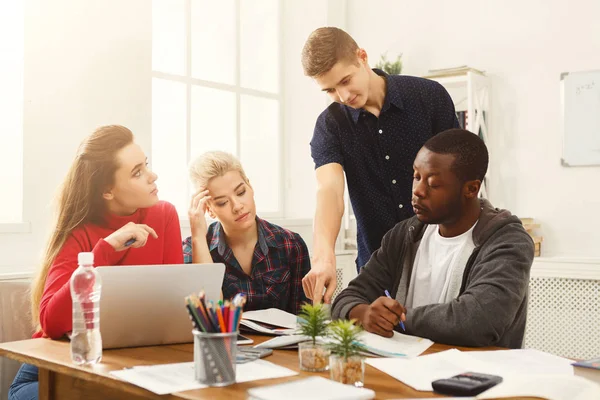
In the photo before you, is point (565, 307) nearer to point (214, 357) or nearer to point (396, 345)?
point (396, 345)

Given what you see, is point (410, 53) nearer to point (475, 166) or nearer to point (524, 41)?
point (524, 41)

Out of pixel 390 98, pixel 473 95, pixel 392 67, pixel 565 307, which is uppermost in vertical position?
pixel 392 67

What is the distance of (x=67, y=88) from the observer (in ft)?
9.16

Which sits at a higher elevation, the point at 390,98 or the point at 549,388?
the point at 390,98

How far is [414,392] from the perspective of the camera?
1.17 metres

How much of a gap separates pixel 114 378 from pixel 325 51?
1.17 meters

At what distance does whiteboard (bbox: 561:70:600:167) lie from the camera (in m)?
3.58

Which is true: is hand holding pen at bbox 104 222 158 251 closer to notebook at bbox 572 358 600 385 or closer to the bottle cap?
the bottle cap

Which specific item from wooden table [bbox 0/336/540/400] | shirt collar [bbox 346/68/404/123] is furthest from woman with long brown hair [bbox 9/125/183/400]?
shirt collar [bbox 346/68/404/123]

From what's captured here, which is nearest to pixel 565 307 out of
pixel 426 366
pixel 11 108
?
pixel 426 366

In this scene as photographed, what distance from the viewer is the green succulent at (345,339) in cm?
117

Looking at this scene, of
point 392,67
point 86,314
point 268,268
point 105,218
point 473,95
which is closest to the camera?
point 86,314

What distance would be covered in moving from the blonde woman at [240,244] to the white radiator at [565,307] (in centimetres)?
169

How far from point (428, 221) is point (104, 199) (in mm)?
921
